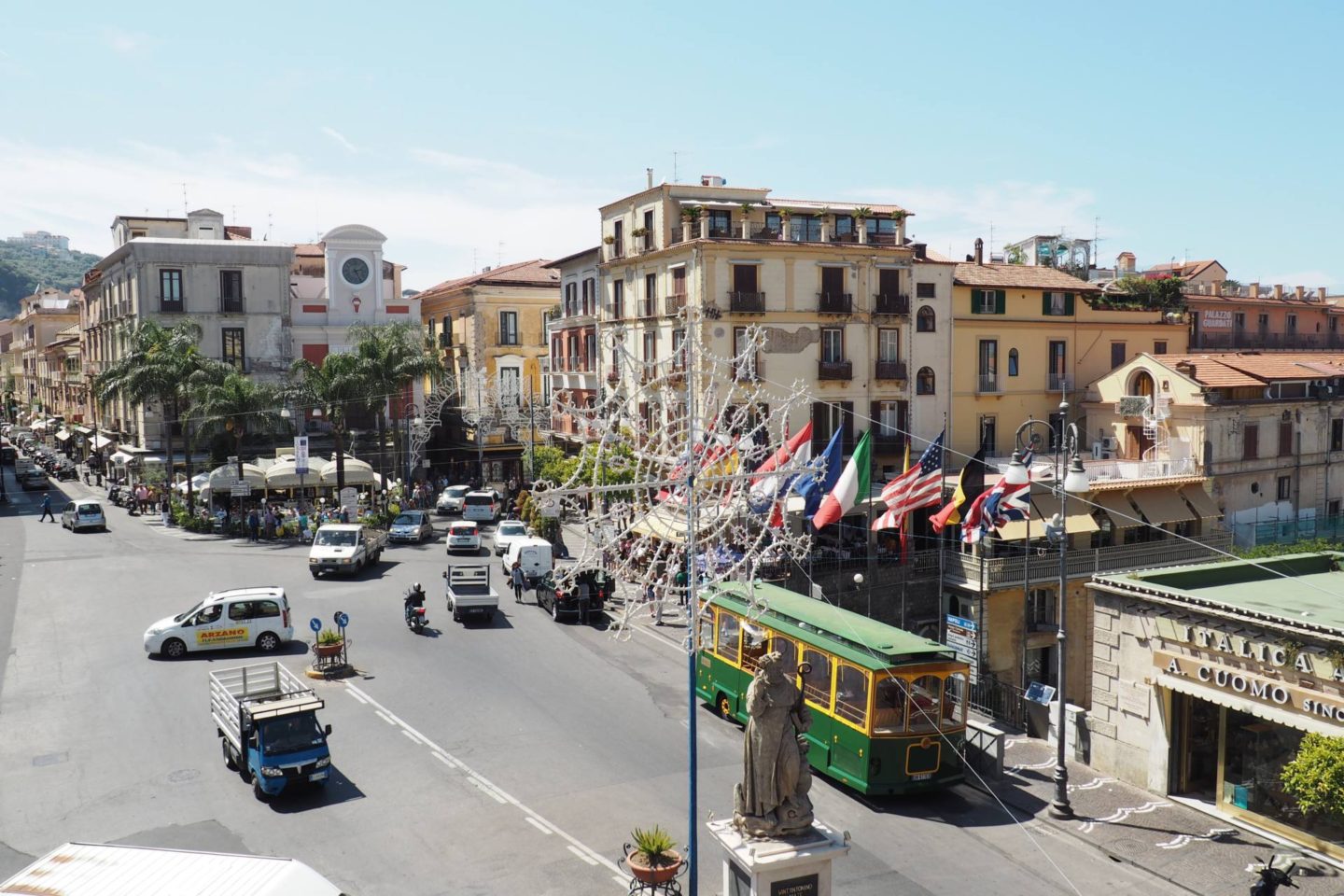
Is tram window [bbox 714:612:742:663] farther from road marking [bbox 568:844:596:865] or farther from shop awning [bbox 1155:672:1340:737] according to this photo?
shop awning [bbox 1155:672:1340:737]

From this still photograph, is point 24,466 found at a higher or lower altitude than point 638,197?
lower

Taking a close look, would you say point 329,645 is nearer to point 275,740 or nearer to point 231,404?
point 275,740

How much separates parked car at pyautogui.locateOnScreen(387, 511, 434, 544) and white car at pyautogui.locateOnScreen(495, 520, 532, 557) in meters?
4.07

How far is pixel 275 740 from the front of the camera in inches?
707

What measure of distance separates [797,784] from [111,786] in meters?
12.5

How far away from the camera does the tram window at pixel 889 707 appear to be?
727 inches

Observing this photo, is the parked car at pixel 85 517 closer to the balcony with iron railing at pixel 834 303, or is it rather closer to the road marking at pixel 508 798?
the road marking at pixel 508 798

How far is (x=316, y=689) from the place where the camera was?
23906 mm

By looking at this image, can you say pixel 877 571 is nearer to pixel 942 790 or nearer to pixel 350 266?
pixel 942 790

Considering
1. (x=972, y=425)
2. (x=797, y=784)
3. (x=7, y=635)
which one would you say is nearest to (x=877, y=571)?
(x=972, y=425)

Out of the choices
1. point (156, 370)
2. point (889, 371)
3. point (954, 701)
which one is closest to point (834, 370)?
point (889, 371)

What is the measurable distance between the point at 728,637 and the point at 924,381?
974 inches

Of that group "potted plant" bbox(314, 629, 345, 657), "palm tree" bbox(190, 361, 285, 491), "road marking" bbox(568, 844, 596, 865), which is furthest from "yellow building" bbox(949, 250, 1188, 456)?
"road marking" bbox(568, 844, 596, 865)

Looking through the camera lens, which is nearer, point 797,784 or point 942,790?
point 797,784
